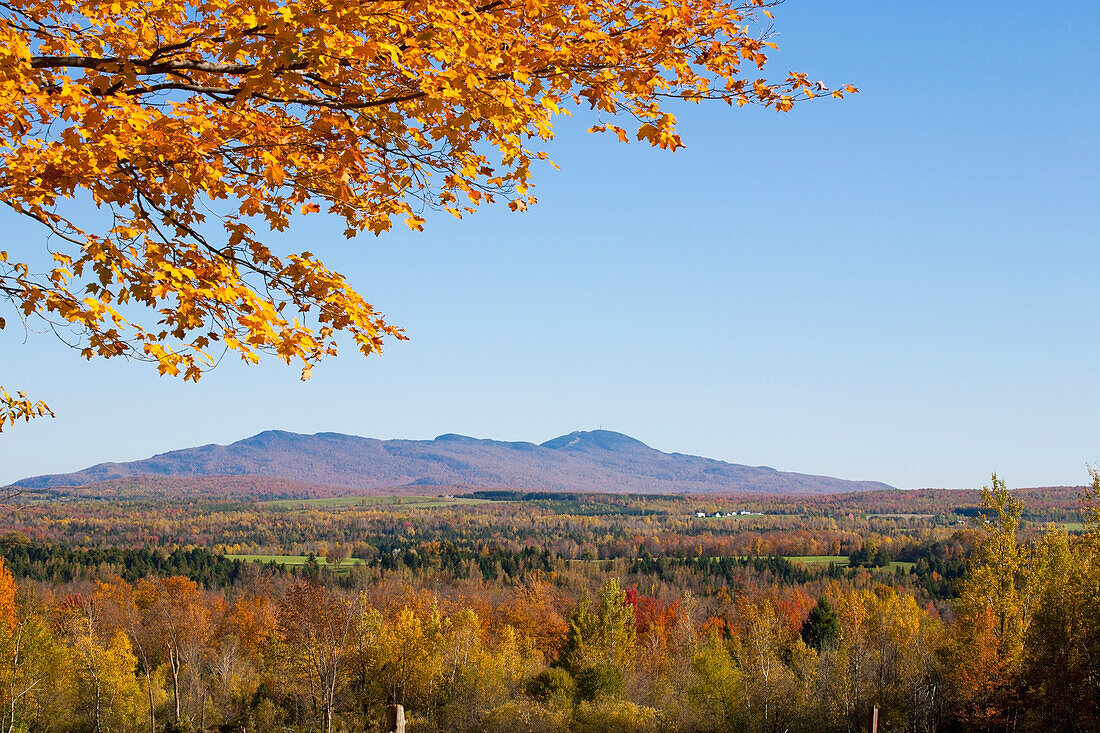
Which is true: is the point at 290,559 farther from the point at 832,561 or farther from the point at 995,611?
the point at 995,611

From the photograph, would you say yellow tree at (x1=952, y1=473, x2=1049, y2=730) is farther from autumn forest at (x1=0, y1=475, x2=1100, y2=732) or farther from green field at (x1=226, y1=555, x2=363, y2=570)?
green field at (x1=226, y1=555, x2=363, y2=570)

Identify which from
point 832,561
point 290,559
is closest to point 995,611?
point 832,561

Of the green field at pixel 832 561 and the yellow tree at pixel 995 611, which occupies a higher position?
the yellow tree at pixel 995 611

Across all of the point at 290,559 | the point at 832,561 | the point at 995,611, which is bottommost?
the point at 290,559

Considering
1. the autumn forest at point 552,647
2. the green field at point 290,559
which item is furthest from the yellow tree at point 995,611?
the green field at point 290,559

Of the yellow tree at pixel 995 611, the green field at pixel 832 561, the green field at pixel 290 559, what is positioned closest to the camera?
the yellow tree at pixel 995 611

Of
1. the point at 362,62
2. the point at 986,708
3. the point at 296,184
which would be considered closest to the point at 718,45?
the point at 362,62

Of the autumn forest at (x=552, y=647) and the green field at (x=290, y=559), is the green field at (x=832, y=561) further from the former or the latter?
the green field at (x=290, y=559)

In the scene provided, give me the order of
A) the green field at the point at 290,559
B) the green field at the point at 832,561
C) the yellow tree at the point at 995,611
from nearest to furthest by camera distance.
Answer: the yellow tree at the point at 995,611
the green field at the point at 832,561
the green field at the point at 290,559

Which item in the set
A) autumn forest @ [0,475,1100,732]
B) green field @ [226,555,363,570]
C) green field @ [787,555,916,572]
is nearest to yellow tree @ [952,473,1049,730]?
→ autumn forest @ [0,475,1100,732]

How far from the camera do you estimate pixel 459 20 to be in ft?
14.6

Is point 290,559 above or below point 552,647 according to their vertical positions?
below

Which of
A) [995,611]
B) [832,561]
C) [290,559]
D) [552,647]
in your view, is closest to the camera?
[995,611]

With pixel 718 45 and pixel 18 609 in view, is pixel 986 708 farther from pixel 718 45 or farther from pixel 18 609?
pixel 18 609
